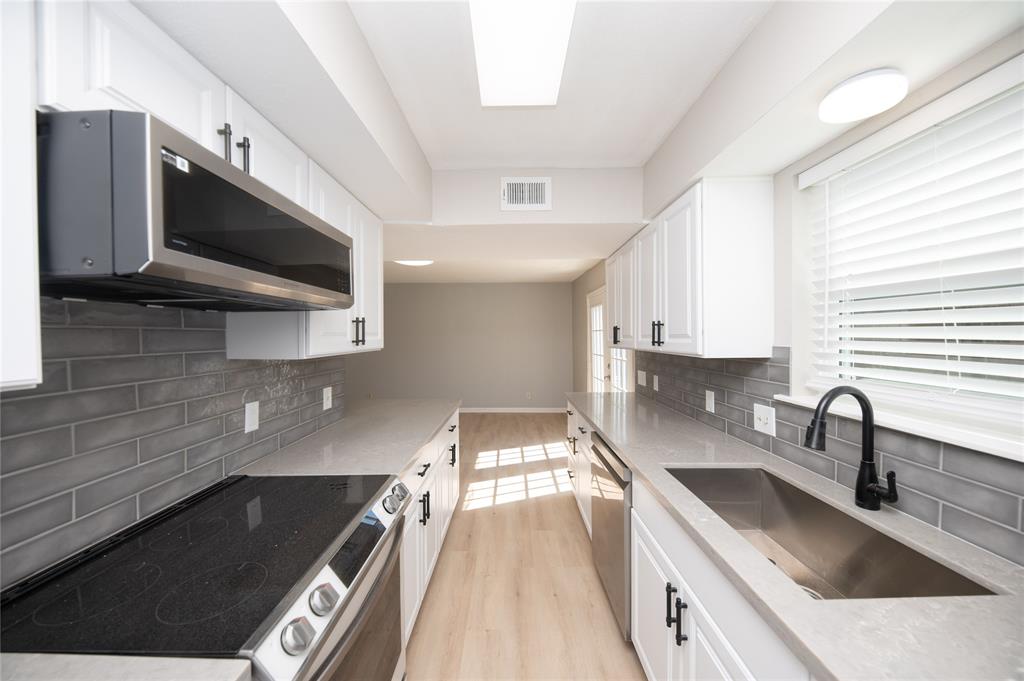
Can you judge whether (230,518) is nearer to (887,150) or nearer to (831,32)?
(831,32)

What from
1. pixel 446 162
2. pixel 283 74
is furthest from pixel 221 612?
pixel 446 162

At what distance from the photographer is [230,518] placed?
45.1 inches

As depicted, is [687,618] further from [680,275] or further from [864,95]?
[864,95]

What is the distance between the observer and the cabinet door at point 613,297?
3.03 m

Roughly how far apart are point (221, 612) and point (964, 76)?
7.05 ft

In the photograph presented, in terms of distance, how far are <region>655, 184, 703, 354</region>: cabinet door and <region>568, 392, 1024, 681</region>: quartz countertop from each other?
83 centimetres

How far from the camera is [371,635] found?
1.09 metres

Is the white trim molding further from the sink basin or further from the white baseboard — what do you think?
the white baseboard

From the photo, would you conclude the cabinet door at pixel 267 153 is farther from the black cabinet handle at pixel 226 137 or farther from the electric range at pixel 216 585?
the electric range at pixel 216 585

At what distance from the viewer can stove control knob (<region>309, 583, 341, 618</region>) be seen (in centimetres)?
81

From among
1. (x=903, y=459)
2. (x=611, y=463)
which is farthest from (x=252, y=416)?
(x=903, y=459)

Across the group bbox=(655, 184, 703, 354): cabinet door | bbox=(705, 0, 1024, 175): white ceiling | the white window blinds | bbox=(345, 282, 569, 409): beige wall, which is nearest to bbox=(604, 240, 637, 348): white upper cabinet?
bbox=(655, 184, 703, 354): cabinet door

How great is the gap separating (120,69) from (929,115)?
2.01 m

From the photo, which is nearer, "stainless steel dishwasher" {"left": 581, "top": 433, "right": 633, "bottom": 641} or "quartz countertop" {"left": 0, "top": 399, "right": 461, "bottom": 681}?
"quartz countertop" {"left": 0, "top": 399, "right": 461, "bottom": 681}
